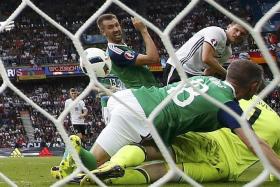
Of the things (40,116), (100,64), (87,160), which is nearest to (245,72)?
(87,160)

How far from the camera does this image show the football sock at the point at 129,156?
2594 mm

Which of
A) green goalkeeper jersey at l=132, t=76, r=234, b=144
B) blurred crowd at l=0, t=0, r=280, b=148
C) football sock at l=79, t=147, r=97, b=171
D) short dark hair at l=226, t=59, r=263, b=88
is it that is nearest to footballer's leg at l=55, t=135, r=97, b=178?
football sock at l=79, t=147, r=97, b=171

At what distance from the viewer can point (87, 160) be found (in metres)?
2.65

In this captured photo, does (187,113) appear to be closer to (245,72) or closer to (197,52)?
(245,72)

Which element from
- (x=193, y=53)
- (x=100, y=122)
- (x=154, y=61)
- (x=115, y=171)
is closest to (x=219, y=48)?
(x=193, y=53)

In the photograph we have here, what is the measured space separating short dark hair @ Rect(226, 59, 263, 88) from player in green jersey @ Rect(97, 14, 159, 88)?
968 mm

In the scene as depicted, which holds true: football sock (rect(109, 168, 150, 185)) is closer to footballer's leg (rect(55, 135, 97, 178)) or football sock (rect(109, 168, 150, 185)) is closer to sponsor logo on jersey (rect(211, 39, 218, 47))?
footballer's leg (rect(55, 135, 97, 178))

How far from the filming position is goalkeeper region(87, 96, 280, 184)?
2.66 metres

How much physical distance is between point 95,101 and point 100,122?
0.76 meters

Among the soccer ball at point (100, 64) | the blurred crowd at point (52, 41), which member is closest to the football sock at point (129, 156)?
the soccer ball at point (100, 64)

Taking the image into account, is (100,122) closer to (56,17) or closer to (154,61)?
(56,17)

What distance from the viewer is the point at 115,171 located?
2477 mm

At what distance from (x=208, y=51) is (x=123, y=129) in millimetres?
966

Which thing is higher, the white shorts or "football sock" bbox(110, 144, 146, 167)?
the white shorts
